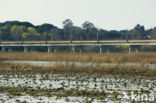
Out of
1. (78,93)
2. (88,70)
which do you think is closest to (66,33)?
(88,70)

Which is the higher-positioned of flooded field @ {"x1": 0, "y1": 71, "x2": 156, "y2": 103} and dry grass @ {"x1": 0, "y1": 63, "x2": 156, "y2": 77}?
Result: flooded field @ {"x1": 0, "y1": 71, "x2": 156, "y2": 103}

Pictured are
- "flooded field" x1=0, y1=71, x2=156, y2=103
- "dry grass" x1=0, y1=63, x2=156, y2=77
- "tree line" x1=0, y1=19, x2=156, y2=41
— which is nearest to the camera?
"flooded field" x1=0, y1=71, x2=156, y2=103

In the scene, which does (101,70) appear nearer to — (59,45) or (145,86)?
(145,86)

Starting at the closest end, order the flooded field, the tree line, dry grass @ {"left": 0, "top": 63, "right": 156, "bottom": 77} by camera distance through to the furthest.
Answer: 1. the flooded field
2. dry grass @ {"left": 0, "top": 63, "right": 156, "bottom": 77}
3. the tree line

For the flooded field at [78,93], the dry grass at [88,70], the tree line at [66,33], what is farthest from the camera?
the tree line at [66,33]

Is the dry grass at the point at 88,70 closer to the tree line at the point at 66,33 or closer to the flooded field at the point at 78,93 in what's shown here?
the flooded field at the point at 78,93

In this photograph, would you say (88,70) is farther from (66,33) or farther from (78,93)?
(66,33)

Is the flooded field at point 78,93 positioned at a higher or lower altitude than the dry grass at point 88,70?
higher

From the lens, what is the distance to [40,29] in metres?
190

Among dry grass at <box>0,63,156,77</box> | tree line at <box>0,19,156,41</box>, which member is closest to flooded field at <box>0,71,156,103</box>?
dry grass at <box>0,63,156,77</box>

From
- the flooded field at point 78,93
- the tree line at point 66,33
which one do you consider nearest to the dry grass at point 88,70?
the flooded field at point 78,93

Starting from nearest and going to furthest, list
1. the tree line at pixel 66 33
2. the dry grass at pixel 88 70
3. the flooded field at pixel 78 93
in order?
the flooded field at pixel 78 93
the dry grass at pixel 88 70
the tree line at pixel 66 33

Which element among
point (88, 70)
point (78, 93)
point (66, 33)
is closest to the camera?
point (78, 93)

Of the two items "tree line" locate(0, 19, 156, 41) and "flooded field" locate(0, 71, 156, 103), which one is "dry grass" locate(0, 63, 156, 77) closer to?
"flooded field" locate(0, 71, 156, 103)
